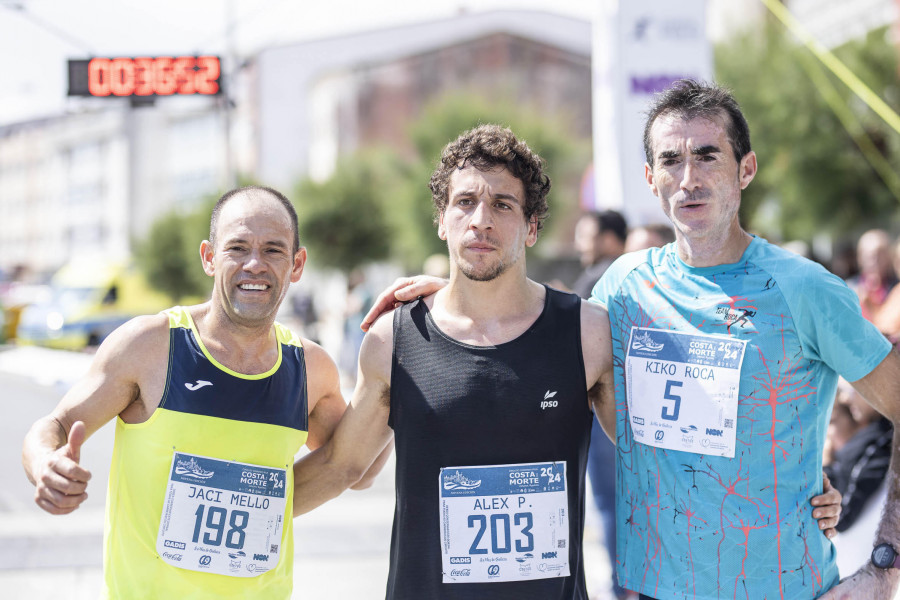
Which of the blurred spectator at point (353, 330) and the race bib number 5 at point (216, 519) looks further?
the blurred spectator at point (353, 330)

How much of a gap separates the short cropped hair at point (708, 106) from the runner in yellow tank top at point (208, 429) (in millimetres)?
1173

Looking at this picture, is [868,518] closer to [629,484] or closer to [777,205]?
[629,484]

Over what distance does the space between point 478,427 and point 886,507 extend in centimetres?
114

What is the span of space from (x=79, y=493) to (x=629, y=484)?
144 centimetres

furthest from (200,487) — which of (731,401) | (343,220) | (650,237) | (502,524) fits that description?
(343,220)

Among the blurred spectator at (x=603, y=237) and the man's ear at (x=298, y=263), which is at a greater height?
the blurred spectator at (x=603, y=237)

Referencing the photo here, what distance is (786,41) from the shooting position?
22047mm

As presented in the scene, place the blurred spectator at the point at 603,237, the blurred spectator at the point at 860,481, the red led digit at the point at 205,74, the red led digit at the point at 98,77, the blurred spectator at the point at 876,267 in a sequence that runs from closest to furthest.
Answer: the blurred spectator at the point at 860,481 → the blurred spectator at the point at 603,237 → the blurred spectator at the point at 876,267 → the red led digit at the point at 98,77 → the red led digit at the point at 205,74

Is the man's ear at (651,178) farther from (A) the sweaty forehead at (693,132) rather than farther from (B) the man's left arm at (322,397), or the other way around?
(B) the man's left arm at (322,397)

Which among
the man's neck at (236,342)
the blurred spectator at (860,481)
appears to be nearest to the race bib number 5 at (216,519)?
the man's neck at (236,342)

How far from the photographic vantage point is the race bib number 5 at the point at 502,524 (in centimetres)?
241

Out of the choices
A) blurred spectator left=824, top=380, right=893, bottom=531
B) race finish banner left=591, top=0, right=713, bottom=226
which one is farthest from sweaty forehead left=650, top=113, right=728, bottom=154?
race finish banner left=591, top=0, right=713, bottom=226

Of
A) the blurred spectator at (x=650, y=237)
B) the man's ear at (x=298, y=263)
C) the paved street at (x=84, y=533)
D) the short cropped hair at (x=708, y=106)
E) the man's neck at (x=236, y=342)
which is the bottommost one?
the paved street at (x=84, y=533)

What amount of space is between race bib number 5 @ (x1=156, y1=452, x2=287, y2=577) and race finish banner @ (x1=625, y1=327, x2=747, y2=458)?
107 cm
